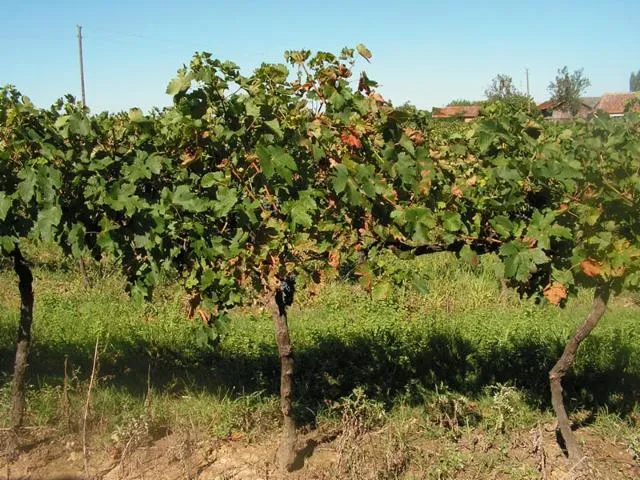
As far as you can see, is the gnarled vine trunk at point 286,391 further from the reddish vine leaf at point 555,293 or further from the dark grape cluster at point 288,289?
the reddish vine leaf at point 555,293

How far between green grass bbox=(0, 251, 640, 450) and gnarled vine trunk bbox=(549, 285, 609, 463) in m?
0.38

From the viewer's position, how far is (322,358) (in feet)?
19.2

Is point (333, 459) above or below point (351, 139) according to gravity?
below

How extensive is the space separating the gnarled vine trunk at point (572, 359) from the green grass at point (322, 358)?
0.38 m

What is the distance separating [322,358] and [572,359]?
2329mm

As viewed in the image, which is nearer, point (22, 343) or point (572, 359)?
point (572, 359)

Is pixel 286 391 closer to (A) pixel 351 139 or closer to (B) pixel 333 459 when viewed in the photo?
(B) pixel 333 459

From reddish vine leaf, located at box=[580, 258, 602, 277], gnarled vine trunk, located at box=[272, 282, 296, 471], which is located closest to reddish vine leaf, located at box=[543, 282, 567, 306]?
reddish vine leaf, located at box=[580, 258, 602, 277]

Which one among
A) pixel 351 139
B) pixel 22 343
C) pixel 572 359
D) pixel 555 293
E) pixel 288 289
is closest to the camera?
pixel 351 139

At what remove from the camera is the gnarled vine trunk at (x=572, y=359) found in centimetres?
402

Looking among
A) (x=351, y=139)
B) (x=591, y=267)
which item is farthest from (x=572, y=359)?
(x=351, y=139)

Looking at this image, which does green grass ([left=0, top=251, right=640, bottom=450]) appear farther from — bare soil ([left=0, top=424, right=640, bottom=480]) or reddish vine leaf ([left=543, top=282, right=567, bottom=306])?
reddish vine leaf ([left=543, top=282, right=567, bottom=306])

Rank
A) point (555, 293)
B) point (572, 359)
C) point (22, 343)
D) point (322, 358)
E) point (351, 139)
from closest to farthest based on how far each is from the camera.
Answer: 1. point (351, 139)
2. point (555, 293)
3. point (572, 359)
4. point (22, 343)
5. point (322, 358)

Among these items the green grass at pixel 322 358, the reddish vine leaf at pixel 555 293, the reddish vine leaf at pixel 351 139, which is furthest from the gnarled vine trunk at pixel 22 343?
the reddish vine leaf at pixel 555 293
